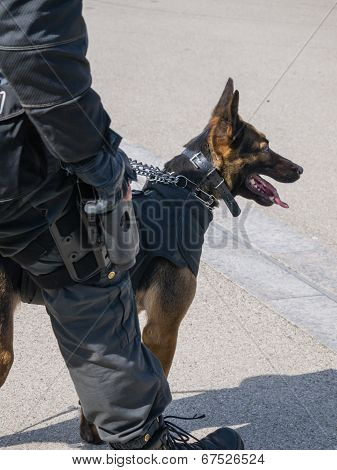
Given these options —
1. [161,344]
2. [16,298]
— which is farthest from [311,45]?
[16,298]

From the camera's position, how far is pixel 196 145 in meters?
3.73

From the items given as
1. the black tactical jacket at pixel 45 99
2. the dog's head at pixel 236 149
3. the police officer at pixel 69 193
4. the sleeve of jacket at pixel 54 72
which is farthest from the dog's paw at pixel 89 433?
the sleeve of jacket at pixel 54 72

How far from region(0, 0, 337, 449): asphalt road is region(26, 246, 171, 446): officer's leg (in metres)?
0.73

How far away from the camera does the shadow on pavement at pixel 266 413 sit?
3330 mm

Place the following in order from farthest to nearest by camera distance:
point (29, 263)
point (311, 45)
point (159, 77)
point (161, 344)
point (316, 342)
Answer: point (311, 45), point (159, 77), point (316, 342), point (161, 344), point (29, 263)

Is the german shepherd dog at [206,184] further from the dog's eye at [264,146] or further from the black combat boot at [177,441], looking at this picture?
the black combat boot at [177,441]

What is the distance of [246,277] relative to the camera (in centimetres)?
474

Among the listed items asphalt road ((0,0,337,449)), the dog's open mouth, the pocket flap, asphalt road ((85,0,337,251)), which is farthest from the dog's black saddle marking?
asphalt road ((85,0,337,251))

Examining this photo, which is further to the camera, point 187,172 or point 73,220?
point 187,172

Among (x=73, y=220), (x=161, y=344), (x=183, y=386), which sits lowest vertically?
(x=183, y=386)

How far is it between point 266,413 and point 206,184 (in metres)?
1.04

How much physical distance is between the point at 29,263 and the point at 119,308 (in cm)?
32

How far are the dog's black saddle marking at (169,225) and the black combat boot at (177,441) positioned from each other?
645mm
